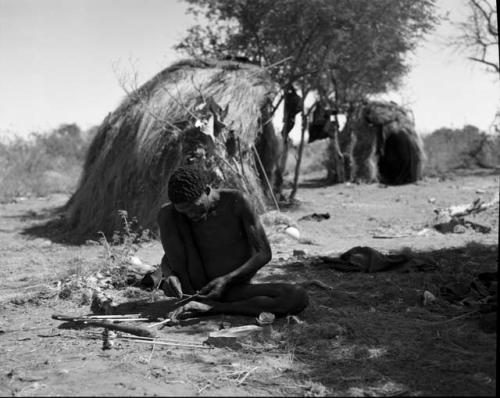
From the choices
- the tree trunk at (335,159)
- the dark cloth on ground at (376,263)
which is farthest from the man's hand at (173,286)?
the tree trunk at (335,159)

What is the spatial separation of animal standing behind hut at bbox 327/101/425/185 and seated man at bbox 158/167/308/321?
1197cm

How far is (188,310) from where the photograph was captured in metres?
4.27

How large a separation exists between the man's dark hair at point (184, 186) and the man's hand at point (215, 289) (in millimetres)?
614

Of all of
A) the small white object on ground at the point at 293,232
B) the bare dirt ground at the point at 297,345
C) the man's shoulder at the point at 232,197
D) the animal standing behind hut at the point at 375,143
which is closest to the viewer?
the bare dirt ground at the point at 297,345

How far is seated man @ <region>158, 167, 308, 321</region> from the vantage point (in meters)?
4.32

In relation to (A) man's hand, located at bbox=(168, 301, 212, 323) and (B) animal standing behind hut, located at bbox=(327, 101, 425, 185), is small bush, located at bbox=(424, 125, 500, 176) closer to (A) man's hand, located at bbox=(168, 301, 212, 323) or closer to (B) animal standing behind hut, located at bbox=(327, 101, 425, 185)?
(B) animal standing behind hut, located at bbox=(327, 101, 425, 185)

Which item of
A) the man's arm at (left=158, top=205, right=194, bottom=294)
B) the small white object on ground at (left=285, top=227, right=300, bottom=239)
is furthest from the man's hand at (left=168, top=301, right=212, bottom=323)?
the small white object on ground at (left=285, top=227, right=300, bottom=239)

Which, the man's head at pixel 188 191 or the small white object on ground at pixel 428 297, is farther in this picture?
the small white object on ground at pixel 428 297

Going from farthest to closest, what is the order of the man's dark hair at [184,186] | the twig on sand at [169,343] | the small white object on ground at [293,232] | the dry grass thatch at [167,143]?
1. the dry grass thatch at [167,143]
2. the small white object on ground at [293,232]
3. the man's dark hair at [184,186]
4. the twig on sand at [169,343]

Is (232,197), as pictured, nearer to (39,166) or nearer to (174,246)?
(174,246)

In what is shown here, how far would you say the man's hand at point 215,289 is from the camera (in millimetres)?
4289

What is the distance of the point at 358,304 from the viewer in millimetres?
4902

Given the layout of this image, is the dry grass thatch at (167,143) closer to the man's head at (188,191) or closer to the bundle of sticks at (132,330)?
the man's head at (188,191)

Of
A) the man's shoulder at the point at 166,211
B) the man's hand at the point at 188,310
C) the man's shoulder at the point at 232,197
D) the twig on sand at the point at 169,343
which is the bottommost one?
the twig on sand at the point at 169,343
